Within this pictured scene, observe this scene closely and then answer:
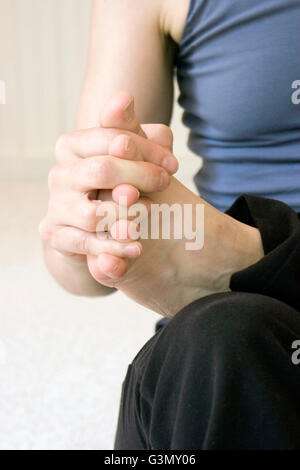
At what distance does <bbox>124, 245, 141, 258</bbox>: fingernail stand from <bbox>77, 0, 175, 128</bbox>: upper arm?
21 cm

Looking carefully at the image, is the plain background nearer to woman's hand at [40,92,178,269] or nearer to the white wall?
the white wall

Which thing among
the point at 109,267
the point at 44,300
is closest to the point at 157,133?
the point at 109,267

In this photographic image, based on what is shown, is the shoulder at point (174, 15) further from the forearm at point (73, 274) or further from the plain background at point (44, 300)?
the plain background at point (44, 300)

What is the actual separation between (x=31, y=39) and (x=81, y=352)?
4.80 feet

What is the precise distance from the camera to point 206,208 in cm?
46

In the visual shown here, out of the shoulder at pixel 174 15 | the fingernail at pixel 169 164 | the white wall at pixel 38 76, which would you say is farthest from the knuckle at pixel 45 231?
the white wall at pixel 38 76

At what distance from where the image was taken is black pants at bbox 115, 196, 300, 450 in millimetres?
296

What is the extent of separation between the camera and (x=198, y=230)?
0.46m

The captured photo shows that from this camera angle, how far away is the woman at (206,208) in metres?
0.31

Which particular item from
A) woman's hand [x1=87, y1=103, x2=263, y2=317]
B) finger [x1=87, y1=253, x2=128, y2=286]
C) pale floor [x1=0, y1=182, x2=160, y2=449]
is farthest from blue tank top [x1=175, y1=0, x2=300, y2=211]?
pale floor [x1=0, y1=182, x2=160, y2=449]

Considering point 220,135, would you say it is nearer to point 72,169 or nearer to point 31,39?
point 72,169
